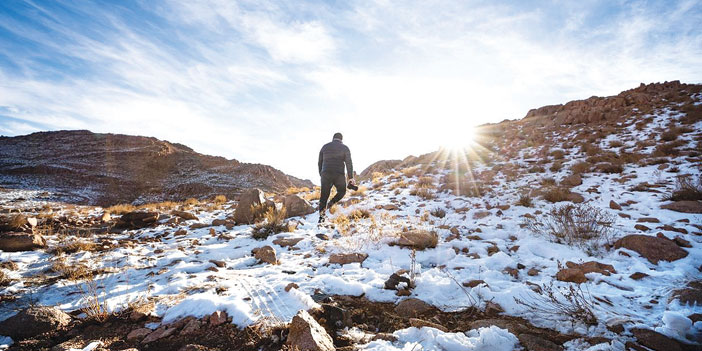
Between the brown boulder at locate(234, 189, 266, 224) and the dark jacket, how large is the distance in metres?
1.76

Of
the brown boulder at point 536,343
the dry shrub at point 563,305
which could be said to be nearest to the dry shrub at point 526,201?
the dry shrub at point 563,305

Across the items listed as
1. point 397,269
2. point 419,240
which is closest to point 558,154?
point 419,240

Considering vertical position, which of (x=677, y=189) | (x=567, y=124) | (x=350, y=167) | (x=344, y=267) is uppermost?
(x=567, y=124)

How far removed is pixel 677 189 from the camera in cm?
460

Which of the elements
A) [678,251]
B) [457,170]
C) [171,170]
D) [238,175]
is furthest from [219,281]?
[171,170]

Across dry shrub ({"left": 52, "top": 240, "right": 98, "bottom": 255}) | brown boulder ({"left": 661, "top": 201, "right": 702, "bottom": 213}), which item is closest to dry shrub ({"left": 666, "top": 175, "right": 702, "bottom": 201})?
brown boulder ({"left": 661, "top": 201, "right": 702, "bottom": 213})

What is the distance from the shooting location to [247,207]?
634 centimetres

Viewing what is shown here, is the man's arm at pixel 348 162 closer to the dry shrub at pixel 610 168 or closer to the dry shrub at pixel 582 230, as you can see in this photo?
the dry shrub at pixel 582 230

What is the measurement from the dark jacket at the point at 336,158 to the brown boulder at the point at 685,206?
17.7ft

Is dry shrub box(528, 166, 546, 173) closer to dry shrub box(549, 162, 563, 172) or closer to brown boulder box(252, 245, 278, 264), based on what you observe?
dry shrub box(549, 162, 563, 172)

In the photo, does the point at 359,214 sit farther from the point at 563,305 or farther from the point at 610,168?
the point at 610,168

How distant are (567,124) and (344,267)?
15618 millimetres

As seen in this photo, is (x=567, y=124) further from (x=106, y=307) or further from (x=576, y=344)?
(x=106, y=307)

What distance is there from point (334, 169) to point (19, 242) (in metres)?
4.94
